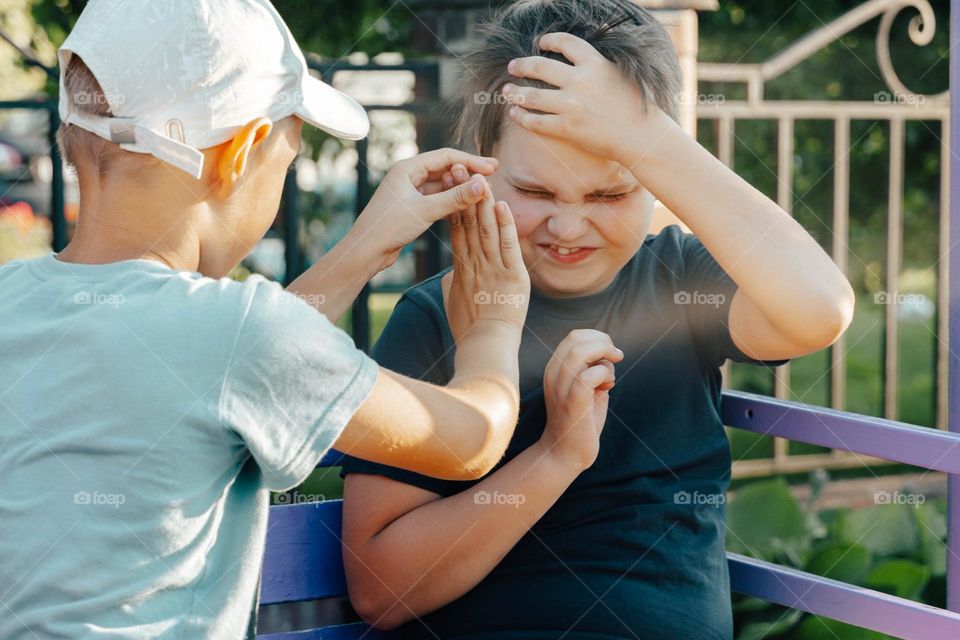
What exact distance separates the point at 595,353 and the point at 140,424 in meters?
0.67

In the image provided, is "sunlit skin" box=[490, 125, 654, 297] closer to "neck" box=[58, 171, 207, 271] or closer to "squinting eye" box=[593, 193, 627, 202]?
"squinting eye" box=[593, 193, 627, 202]

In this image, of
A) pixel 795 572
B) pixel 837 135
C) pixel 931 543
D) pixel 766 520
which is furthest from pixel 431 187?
pixel 837 135

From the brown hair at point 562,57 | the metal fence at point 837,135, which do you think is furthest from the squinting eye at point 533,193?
the metal fence at point 837,135

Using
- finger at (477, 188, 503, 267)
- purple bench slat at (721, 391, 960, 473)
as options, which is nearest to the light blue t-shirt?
finger at (477, 188, 503, 267)

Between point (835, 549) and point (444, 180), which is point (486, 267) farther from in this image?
point (835, 549)

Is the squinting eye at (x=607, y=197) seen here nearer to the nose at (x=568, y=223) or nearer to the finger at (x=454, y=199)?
the nose at (x=568, y=223)

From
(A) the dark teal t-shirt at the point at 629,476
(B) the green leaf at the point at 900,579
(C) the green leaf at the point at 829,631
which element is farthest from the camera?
(B) the green leaf at the point at 900,579

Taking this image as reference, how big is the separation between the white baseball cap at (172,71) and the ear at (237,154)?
0.04 feet

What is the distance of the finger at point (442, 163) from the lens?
5.64 feet

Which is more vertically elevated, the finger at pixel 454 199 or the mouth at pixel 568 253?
the finger at pixel 454 199

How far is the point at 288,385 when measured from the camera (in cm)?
129

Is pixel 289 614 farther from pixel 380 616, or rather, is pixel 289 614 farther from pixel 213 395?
pixel 213 395

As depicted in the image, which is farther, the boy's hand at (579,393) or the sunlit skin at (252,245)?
the boy's hand at (579,393)

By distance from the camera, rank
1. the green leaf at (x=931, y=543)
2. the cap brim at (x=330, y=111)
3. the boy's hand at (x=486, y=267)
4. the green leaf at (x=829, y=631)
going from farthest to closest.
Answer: the green leaf at (x=931, y=543), the green leaf at (x=829, y=631), the boy's hand at (x=486, y=267), the cap brim at (x=330, y=111)
